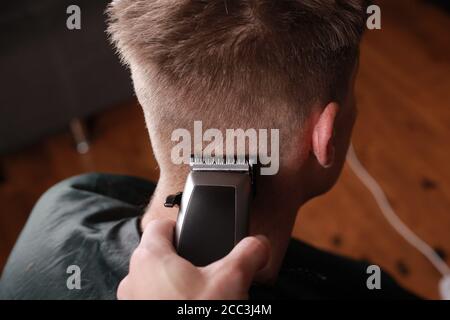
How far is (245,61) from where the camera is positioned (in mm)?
743

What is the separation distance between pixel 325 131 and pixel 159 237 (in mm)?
310

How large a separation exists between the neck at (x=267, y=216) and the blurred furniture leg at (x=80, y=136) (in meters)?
1.33

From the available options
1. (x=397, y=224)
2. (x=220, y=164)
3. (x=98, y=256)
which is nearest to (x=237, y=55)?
(x=220, y=164)

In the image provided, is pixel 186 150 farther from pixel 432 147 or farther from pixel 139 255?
pixel 432 147

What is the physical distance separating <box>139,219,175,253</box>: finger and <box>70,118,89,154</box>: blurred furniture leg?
62.1 inches

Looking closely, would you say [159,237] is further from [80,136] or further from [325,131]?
[80,136]

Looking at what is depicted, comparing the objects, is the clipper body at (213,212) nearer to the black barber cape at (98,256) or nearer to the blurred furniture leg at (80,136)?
the black barber cape at (98,256)

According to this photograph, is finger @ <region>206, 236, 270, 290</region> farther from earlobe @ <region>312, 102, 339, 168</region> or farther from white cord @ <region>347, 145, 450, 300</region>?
white cord @ <region>347, 145, 450, 300</region>

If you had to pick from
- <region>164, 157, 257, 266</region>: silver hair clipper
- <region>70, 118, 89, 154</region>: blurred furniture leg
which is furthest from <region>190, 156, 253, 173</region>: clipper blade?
<region>70, 118, 89, 154</region>: blurred furniture leg

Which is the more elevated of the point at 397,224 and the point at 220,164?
the point at 220,164

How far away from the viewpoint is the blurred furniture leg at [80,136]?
2.18 m

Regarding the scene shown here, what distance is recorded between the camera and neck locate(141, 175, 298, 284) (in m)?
0.88

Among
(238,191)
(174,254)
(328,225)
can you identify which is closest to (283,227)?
(238,191)

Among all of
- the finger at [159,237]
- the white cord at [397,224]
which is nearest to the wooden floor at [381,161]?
the white cord at [397,224]
